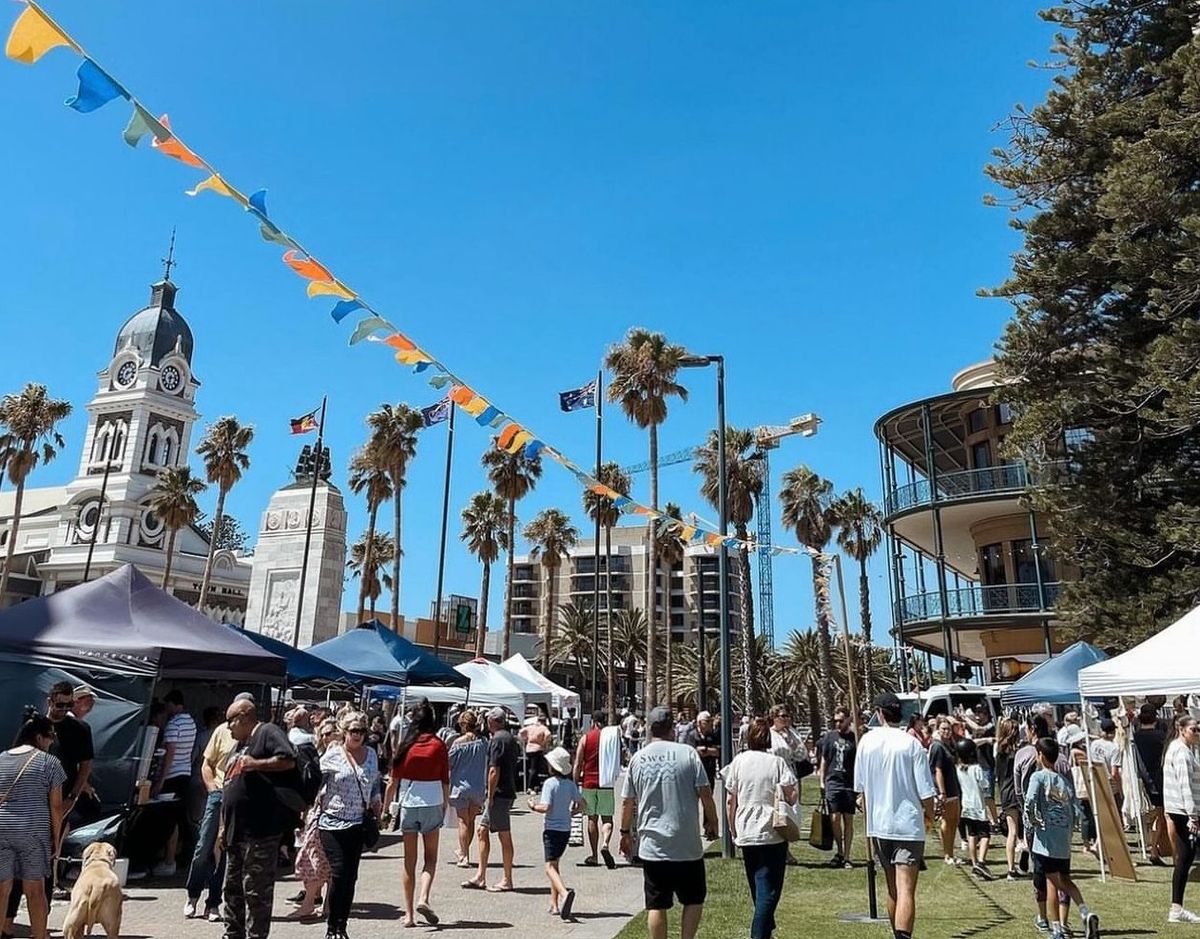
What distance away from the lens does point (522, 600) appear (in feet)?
431

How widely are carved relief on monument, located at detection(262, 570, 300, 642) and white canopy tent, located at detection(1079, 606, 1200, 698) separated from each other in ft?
121

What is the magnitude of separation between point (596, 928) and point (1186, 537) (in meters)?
13.6

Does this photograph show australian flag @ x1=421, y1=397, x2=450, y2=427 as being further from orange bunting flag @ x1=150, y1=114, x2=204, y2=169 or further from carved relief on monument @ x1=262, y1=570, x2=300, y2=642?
orange bunting flag @ x1=150, y1=114, x2=204, y2=169

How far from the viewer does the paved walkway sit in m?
7.70

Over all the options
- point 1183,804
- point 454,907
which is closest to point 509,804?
point 454,907

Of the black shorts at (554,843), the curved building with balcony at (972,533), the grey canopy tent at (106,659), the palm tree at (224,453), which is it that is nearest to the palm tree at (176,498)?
the palm tree at (224,453)

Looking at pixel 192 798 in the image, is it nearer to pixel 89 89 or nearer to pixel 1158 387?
pixel 89 89

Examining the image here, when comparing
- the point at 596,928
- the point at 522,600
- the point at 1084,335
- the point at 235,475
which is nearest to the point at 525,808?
the point at 596,928

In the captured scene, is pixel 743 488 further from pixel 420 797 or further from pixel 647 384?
pixel 420 797

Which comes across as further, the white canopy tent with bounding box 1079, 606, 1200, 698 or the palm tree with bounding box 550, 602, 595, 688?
the palm tree with bounding box 550, 602, 595, 688

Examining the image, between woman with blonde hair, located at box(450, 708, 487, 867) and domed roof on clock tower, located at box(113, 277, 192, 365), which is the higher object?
domed roof on clock tower, located at box(113, 277, 192, 365)

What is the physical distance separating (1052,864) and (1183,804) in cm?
202

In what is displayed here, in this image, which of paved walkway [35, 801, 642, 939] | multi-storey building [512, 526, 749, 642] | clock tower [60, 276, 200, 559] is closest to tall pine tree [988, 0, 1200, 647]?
paved walkway [35, 801, 642, 939]

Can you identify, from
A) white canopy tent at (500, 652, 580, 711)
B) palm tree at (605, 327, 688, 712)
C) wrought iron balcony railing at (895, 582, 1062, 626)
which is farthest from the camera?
palm tree at (605, 327, 688, 712)
